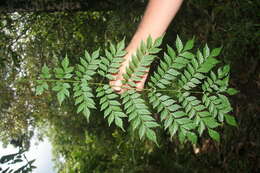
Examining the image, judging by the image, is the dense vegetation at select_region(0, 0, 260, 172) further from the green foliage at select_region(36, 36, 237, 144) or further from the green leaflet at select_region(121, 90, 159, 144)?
the green leaflet at select_region(121, 90, 159, 144)

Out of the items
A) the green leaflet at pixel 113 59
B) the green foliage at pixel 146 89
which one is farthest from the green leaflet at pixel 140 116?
the green leaflet at pixel 113 59

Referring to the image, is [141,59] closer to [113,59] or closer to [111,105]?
[113,59]

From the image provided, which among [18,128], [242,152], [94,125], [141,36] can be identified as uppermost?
[18,128]

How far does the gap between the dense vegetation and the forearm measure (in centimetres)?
54

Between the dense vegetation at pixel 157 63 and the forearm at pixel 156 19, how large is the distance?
0.54 meters

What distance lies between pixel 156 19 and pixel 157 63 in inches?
97.5

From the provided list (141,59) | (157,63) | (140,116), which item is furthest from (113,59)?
(157,63)

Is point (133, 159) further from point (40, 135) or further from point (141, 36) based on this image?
point (40, 135)

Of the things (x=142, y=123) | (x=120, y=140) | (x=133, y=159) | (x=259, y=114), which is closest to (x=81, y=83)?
(x=142, y=123)

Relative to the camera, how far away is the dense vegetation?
9.77 feet

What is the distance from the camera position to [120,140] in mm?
5242

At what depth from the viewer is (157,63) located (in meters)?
3.66

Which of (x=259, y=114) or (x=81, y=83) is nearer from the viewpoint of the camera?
(x=81, y=83)

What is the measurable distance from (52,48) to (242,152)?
15.0 feet
